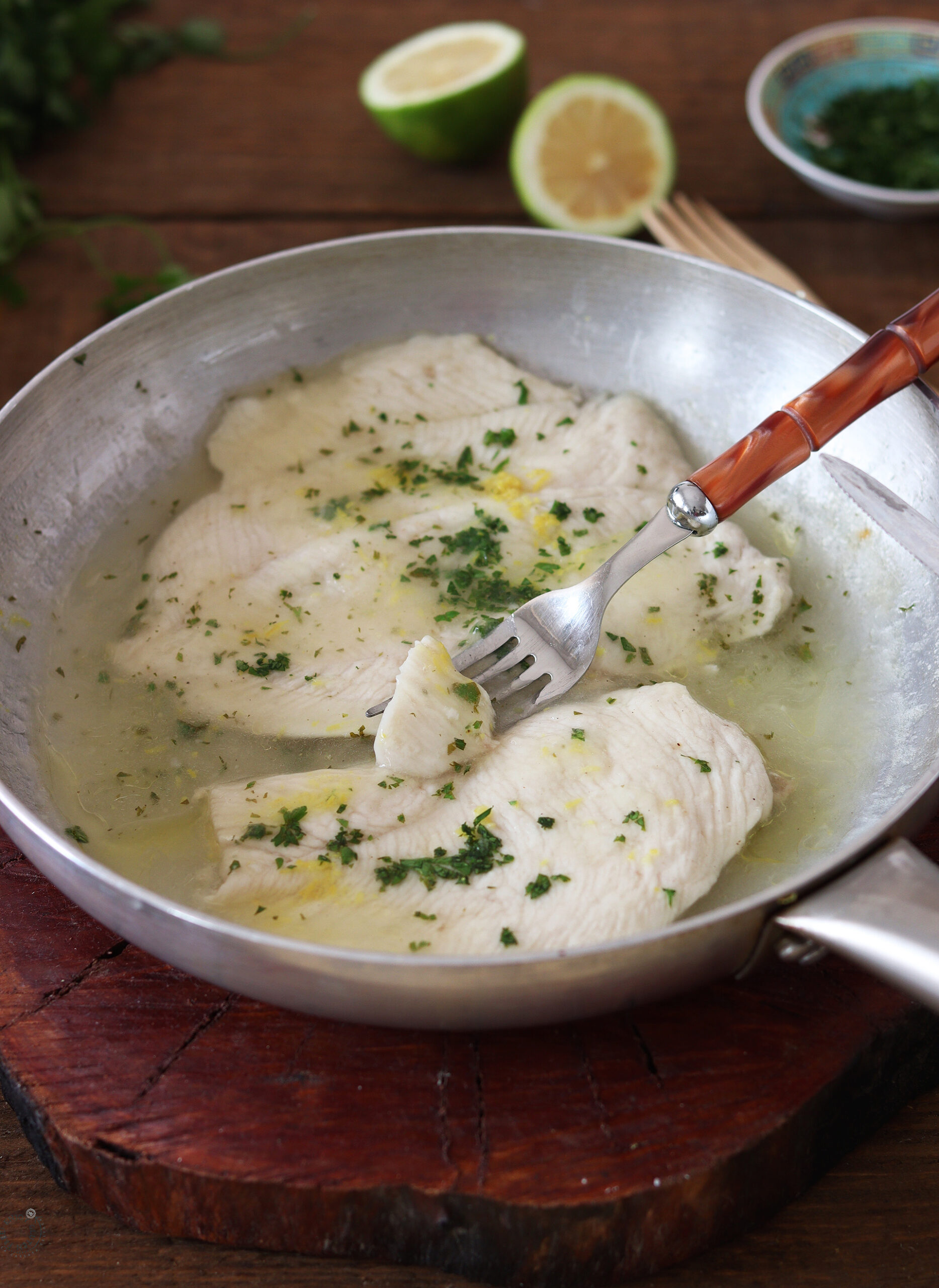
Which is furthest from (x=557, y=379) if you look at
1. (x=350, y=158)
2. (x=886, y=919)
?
(x=886, y=919)

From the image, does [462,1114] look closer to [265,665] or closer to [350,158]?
[265,665]

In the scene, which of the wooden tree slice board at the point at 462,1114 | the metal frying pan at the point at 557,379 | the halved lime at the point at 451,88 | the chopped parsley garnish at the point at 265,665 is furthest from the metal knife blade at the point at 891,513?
the halved lime at the point at 451,88

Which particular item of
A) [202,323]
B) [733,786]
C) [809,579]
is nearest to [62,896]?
[733,786]

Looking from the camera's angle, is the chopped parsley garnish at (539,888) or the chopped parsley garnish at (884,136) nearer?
the chopped parsley garnish at (539,888)

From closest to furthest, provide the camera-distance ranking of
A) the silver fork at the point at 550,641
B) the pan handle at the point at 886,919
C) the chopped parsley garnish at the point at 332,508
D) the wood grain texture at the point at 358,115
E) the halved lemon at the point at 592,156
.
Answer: the pan handle at the point at 886,919 < the silver fork at the point at 550,641 < the chopped parsley garnish at the point at 332,508 < the halved lemon at the point at 592,156 < the wood grain texture at the point at 358,115

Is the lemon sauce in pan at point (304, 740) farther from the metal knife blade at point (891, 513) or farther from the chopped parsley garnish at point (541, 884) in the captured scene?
the chopped parsley garnish at point (541, 884)

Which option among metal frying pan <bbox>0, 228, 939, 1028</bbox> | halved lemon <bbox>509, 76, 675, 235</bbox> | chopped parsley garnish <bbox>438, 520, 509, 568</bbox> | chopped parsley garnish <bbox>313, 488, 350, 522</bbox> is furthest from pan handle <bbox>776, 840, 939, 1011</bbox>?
halved lemon <bbox>509, 76, 675, 235</bbox>

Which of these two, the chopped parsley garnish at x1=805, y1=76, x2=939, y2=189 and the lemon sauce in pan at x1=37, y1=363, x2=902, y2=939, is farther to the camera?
the chopped parsley garnish at x1=805, y1=76, x2=939, y2=189

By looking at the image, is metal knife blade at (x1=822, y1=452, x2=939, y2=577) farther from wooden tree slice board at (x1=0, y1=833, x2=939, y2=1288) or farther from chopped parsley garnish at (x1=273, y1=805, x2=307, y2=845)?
chopped parsley garnish at (x1=273, y1=805, x2=307, y2=845)
